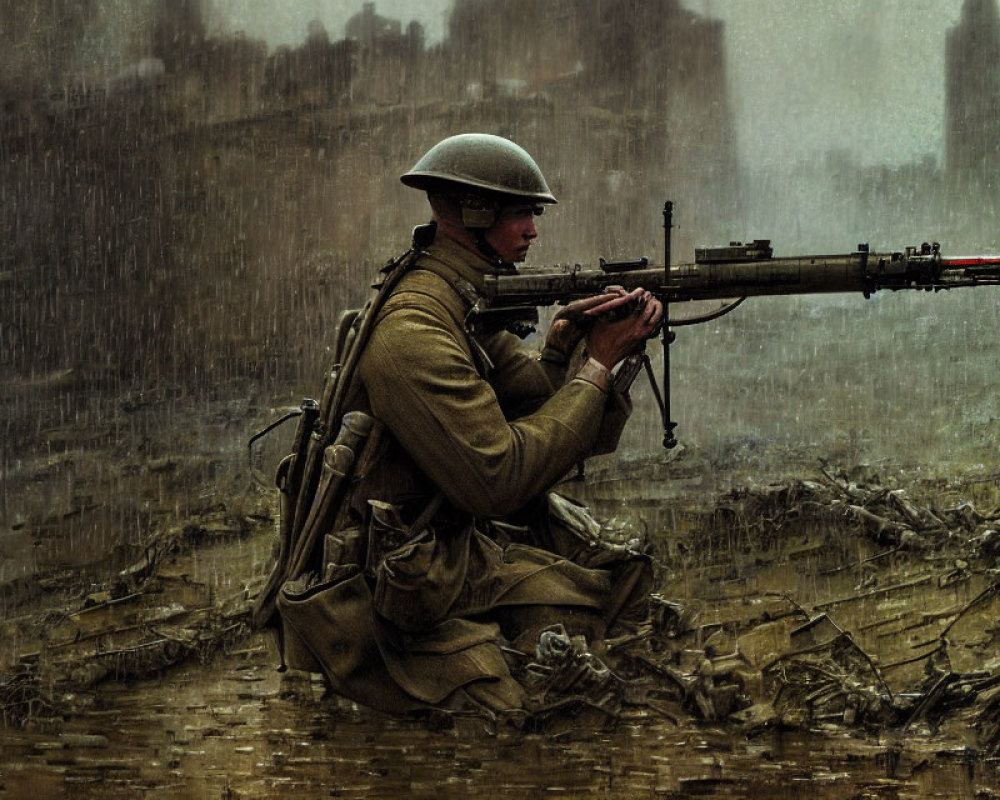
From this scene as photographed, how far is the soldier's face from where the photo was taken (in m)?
5.86

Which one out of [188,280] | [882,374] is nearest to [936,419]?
[882,374]

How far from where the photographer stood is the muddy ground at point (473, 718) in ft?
18.3

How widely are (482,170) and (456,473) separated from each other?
42.2 inches

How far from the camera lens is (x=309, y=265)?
773 centimetres

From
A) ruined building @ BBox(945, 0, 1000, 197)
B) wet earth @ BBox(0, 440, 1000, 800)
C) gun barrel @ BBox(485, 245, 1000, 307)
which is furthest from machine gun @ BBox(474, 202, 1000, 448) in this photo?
ruined building @ BBox(945, 0, 1000, 197)

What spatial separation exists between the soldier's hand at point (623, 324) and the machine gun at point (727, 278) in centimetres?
7

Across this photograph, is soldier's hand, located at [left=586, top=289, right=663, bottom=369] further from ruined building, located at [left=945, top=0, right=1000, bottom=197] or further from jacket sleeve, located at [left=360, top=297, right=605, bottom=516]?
ruined building, located at [left=945, top=0, right=1000, bottom=197]

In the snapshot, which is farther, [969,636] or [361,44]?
[361,44]

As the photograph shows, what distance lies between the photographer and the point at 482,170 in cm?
575

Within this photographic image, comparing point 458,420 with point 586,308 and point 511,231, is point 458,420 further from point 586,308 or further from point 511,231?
point 511,231

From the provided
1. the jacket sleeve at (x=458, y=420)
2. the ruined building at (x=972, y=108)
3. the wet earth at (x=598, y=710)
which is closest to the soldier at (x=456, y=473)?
the jacket sleeve at (x=458, y=420)

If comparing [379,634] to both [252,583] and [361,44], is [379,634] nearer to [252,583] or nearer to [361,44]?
[252,583]

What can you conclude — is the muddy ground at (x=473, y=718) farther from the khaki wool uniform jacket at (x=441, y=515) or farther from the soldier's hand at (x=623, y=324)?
the soldier's hand at (x=623, y=324)

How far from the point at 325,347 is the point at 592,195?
1433 mm
